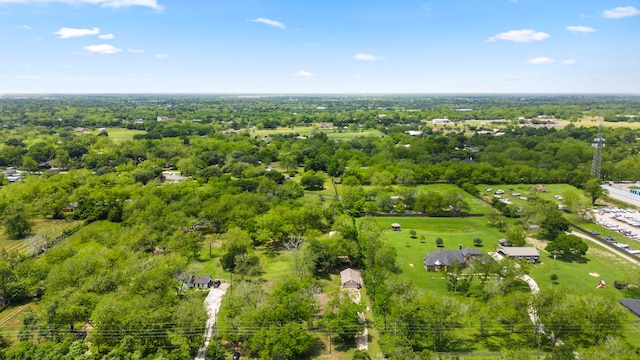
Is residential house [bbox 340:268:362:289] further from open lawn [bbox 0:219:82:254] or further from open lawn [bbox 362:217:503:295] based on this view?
open lawn [bbox 0:219:82:254]

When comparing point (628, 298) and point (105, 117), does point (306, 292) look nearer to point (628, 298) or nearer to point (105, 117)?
point (628, 298)

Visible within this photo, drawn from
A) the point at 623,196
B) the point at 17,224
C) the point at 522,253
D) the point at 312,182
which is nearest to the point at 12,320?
the point at 17,224

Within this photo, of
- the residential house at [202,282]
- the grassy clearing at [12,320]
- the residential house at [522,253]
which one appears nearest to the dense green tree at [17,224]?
the grassy clearing at [12,320]

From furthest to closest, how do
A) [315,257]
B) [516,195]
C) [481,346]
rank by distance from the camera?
1. [516,195]
2. [315,257]
3. [481,346]

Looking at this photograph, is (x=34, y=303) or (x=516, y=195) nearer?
(x=34, y=303)

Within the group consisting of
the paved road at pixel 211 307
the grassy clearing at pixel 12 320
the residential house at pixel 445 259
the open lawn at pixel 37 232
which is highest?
the residential house at pixel 445 259

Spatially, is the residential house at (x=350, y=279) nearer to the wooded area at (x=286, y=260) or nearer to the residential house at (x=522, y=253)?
the wooded area at (x=286, y=260)

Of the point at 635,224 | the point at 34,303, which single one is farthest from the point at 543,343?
the point at 34,303
